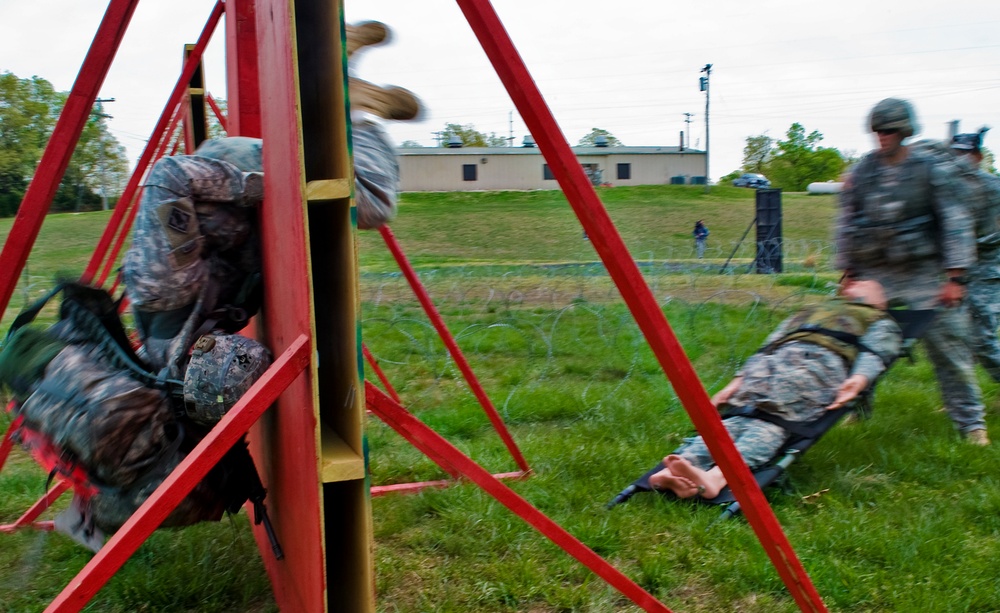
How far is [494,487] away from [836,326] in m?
2.63

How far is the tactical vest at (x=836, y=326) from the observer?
4375 mm

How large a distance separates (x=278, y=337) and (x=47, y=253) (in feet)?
79.2

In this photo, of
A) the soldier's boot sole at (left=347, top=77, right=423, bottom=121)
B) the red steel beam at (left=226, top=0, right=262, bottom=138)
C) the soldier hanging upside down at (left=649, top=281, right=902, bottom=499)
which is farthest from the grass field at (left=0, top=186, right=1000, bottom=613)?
the soldier's boot sole at (left=347, top=77, right=423, bottom=121)

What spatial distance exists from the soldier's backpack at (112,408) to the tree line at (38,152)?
26.6 meters

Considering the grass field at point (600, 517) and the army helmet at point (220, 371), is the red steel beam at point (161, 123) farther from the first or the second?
the army helmet at point (220, 371)

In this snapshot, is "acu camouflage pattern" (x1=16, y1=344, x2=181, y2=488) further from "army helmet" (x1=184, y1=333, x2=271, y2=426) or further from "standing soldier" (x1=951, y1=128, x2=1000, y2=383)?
"standing soldier" (x1=951, y1=128, x2=1000, y2=383)

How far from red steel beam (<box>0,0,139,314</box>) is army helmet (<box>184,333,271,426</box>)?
A: 27.7 inches

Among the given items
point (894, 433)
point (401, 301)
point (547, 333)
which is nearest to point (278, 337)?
point (894, 433)

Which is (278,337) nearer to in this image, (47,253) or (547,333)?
(547,333)

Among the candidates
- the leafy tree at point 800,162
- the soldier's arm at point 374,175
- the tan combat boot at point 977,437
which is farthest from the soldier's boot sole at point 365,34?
the leafy tree at point 800,162

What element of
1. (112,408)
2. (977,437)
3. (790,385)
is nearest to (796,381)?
(790,385)

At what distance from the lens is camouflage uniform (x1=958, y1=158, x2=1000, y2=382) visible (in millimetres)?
5570

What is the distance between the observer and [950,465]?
14.9 ft

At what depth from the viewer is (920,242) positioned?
4.82 metres
